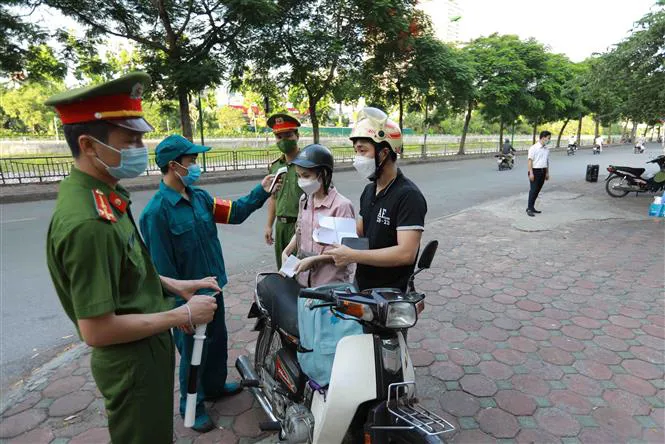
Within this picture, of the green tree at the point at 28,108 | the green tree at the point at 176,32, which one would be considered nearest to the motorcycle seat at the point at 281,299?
the green tree at the point at 176,32

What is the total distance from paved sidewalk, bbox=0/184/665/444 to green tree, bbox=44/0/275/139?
338 inches

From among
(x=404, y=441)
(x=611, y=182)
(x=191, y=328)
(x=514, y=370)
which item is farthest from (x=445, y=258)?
(x=611, y=182)

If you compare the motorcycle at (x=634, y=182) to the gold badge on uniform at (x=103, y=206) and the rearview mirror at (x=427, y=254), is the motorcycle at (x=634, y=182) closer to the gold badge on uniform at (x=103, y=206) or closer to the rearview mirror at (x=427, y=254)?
the rearview mirror at (x=427, y=254)

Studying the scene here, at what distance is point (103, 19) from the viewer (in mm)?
11469

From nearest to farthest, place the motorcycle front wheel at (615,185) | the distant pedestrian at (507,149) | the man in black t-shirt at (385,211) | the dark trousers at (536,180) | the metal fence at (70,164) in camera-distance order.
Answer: the man in black t-shirt at (385,211) → the dark trousers at (536,180) → the motorcycle front wheel at (615,185) → the metal fence at (70,164) → the distant pedestrian at (507,149)

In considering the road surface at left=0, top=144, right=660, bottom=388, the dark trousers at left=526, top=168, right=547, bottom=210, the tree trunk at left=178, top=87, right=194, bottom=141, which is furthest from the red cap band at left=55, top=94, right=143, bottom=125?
the tree trunk at left=178, top=87, right=194, bottom=141

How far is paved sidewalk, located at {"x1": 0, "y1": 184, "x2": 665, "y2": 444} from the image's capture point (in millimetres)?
2484

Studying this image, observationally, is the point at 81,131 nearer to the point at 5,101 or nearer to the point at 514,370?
the point at 514,370

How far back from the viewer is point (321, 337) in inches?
73.3

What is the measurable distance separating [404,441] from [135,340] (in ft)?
3.79

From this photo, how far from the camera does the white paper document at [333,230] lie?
2.27 m

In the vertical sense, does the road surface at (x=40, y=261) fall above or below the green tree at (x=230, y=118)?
below

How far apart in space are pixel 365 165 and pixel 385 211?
11.6 inches

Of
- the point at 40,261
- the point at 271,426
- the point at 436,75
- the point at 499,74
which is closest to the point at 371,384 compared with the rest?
the point at 271,426
